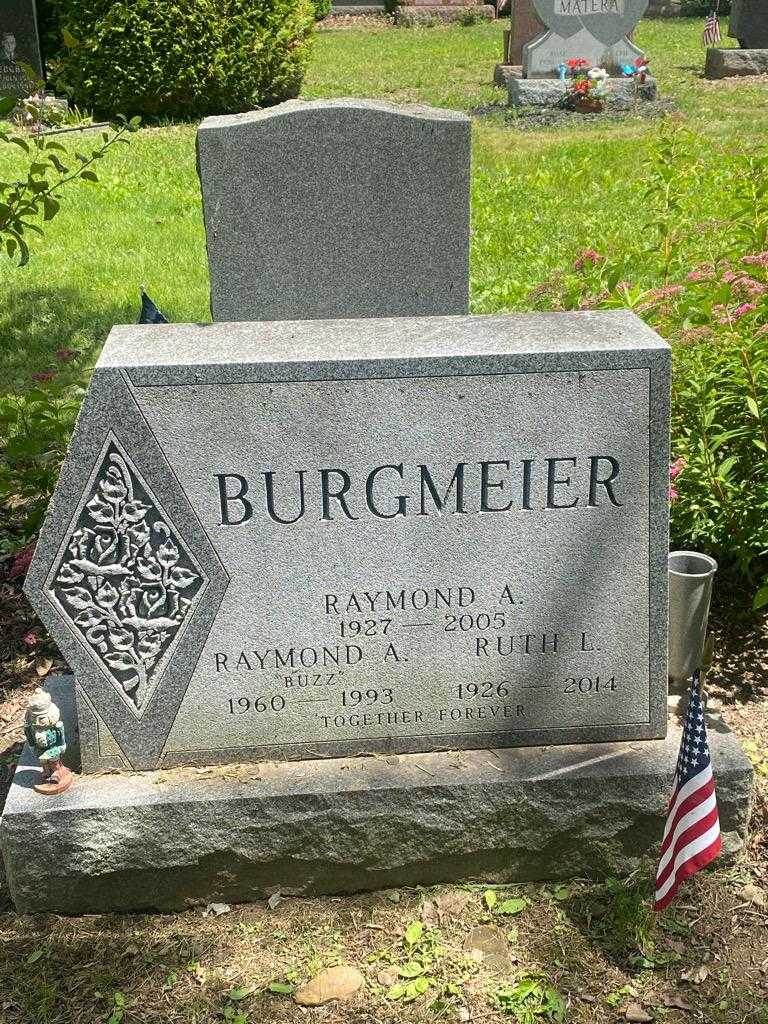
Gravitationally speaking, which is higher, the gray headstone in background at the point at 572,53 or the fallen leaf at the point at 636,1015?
the gray headstone in background at the point at 572,53

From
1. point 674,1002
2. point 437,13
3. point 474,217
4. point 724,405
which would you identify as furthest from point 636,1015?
point 437,13

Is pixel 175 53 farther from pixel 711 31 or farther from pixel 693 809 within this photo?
pixel 693 809

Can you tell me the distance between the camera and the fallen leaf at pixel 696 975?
280 centimetres

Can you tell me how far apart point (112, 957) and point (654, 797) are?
145 centimetres

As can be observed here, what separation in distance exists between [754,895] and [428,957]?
35.0 inches

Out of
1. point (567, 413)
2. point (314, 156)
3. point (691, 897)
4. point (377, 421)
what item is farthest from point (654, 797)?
point (314, 156)

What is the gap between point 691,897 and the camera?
3027 mm

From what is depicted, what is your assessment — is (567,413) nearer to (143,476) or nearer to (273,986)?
(143,476)

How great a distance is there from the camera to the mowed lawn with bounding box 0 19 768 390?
7.22 m

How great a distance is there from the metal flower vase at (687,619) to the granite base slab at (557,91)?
11.0 meters

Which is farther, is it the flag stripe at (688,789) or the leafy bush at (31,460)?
the leafy bush at (31,460)

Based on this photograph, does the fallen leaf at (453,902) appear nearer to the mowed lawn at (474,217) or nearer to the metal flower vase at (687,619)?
the metal flower vase at (687,619)

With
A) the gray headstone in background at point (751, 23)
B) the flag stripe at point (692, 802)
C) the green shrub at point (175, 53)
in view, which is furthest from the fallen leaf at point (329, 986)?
the gray headstone in background at point (751, 23)

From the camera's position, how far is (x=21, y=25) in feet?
42.8
